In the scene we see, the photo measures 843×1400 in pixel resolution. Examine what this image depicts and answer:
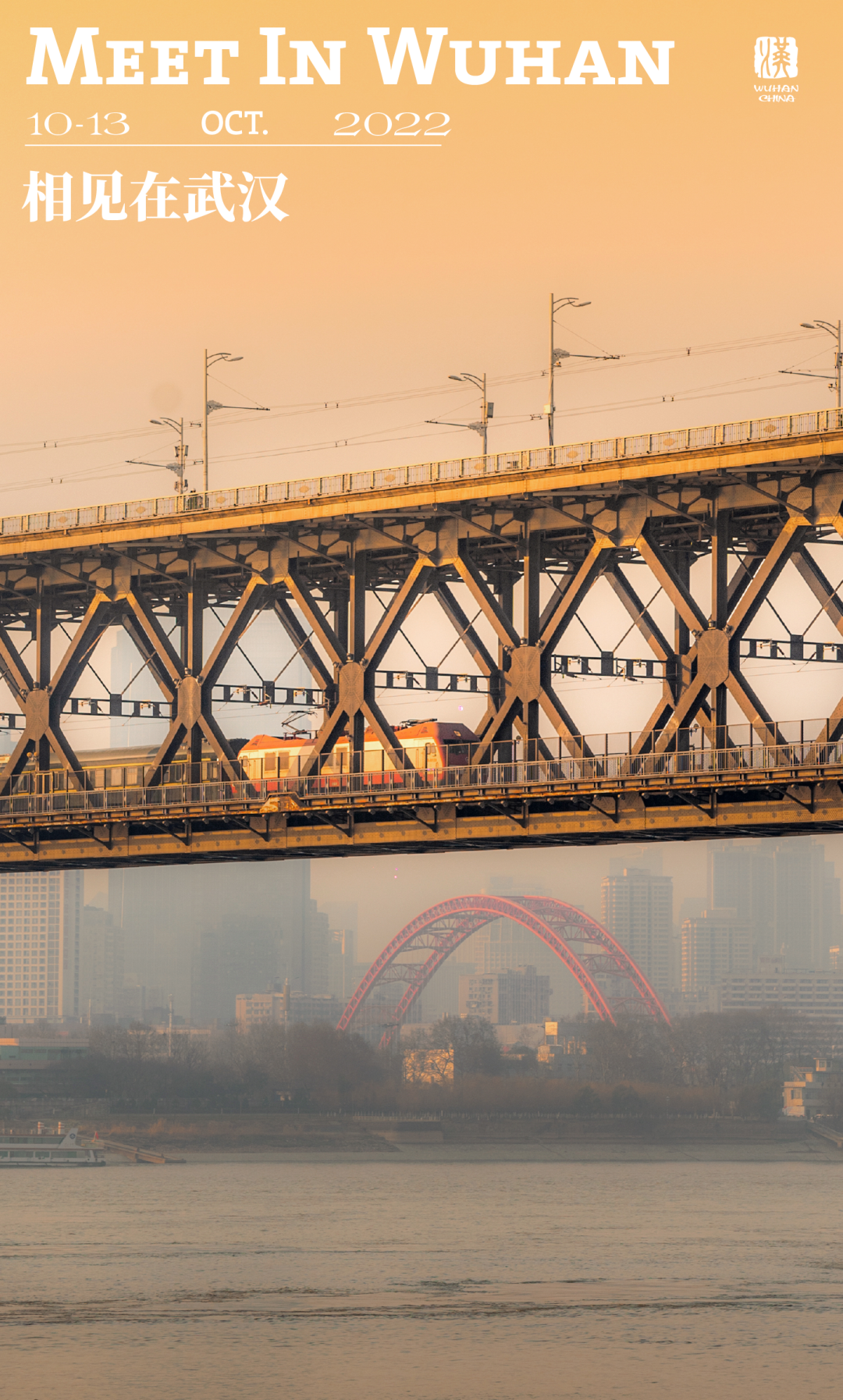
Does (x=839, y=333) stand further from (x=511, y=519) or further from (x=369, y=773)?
(x=369, y=773)

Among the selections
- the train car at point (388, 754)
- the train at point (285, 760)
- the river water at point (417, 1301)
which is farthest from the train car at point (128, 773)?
the river water at point (417, 1301)

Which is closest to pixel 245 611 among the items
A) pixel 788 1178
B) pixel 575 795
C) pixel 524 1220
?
pixel 575 795

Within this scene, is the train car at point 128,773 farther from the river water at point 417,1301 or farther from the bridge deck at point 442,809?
the river water at point 417,1301

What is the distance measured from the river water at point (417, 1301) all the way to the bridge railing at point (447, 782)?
22.7m

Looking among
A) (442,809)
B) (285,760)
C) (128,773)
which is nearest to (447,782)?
(442,809)

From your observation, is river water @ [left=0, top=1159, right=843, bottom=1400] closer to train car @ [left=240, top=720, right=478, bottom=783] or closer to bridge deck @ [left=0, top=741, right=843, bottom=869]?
bridge deck @ [left=0, top=741, right=843, bottom=869]

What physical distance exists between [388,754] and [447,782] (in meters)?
3.19

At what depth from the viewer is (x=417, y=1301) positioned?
90812 millimetres

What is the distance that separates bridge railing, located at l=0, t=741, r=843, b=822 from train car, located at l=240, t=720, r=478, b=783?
0.77 m

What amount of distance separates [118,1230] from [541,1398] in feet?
178

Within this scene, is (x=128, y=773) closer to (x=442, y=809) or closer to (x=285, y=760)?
(x=285, y=760)

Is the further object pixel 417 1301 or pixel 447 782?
pixel 417 1301

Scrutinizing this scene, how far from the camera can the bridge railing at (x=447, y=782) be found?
7506cm

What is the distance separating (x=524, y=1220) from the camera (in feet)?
429
